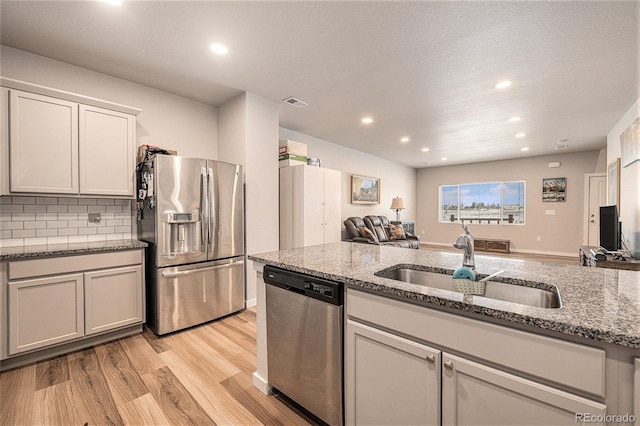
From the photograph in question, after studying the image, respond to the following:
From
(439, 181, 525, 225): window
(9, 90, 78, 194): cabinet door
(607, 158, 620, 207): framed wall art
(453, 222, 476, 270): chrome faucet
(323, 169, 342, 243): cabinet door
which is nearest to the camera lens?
(453, 222, 476, 270): chrome faucet

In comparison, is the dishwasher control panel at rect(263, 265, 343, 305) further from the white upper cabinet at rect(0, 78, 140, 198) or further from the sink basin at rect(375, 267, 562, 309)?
the white upper cabinet at rect(0, 78, 140, 198)

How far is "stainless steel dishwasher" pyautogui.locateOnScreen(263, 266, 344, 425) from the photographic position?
1430 millimetres

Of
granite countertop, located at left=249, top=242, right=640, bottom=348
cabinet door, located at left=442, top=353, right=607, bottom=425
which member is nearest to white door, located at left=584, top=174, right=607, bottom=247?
granite countertop, located at left=249, top=242, right=640, bottom=348

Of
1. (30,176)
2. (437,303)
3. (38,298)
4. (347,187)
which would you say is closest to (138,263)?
(38,298)

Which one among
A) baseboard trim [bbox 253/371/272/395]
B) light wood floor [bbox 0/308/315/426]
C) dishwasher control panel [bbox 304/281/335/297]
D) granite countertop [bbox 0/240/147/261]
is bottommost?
light wood floor [bbox 0/308/315/426]

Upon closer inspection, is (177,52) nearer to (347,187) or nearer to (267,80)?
(267,80)

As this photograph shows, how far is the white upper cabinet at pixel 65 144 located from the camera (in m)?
2.23

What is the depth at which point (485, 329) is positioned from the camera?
Result: 0.98 metres

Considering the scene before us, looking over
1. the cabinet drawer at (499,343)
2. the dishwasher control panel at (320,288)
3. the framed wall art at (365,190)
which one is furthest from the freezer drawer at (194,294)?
the framed wall art at (365,190)

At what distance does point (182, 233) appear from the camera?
2785 millimetres

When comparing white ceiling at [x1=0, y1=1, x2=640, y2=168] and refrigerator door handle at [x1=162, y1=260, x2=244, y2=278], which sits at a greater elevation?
white ceiling at [x1=0, y1=1, x2=640, y2=168]

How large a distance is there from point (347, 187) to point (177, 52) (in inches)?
177

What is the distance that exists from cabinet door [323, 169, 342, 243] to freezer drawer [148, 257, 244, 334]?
65.8 inches

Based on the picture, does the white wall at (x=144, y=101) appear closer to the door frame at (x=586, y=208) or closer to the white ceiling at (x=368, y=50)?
the white ceiling at (x=368, y=50)
